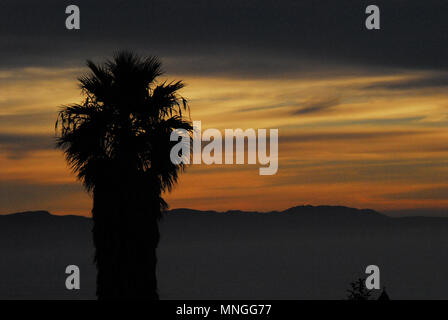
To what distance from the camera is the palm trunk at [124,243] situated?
2162cm

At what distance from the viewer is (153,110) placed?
23.4m

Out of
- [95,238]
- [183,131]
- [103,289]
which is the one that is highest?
[183,131]

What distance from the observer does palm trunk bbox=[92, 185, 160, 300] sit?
70.9ft

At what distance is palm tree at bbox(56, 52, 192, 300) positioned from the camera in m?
21.9

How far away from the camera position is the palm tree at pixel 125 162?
21.9 metres

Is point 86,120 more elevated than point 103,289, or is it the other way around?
point 86,120

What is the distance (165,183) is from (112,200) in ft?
5.57

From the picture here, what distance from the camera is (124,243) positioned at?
72.5 ft

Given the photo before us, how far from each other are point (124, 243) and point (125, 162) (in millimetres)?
2252
